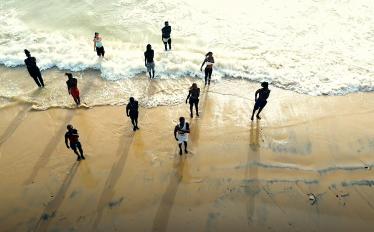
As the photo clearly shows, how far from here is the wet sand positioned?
8.41m

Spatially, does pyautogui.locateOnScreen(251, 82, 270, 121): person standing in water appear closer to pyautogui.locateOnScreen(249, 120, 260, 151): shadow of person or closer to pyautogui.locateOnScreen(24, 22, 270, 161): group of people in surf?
pyautogui.locateOnScreen(24, 22, 270, 161): group of people in surf

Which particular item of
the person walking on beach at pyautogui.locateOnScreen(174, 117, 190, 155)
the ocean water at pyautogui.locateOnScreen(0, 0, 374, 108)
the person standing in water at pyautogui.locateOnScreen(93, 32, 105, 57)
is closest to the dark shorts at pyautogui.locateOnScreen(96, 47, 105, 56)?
the person standing in water at pyautogui.locateOnScreen(93, 32, 105, 57)

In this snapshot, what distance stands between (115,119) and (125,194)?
10.2 ft

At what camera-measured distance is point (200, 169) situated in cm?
949

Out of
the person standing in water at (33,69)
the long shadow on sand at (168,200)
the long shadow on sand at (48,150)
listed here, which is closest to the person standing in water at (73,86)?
the long shadow on sand at (48,150)

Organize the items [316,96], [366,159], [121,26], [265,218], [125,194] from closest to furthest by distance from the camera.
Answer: [265,218], [125,194], [366,159], [316,96], [121,26]

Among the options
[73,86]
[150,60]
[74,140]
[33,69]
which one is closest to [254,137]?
[150,60]

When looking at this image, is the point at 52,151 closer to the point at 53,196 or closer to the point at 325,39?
the point at 53,196

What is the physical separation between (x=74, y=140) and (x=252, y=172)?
4763mm

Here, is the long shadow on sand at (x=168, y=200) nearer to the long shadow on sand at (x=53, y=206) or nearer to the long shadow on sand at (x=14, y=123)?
the long shadow on sand at (x=53, y=206)

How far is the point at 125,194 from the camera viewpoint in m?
8.94

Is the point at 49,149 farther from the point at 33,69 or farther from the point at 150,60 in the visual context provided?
the point at 150,60

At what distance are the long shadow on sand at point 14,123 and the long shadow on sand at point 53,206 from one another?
2.81 m

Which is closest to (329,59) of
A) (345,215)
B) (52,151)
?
(345,215)
